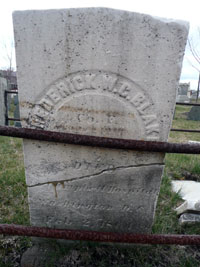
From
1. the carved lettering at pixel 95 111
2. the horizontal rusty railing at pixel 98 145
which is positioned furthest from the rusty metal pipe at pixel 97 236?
the carved lettering at pixel 95 111

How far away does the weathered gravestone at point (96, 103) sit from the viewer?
1182mm

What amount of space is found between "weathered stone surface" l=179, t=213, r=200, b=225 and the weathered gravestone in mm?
415

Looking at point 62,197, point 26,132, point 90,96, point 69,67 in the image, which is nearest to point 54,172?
point 62,197

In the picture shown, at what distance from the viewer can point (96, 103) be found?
1331mm

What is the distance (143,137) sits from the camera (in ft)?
4.56

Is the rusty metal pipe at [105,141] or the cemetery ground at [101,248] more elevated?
the rusty metal pipe at [105,141]

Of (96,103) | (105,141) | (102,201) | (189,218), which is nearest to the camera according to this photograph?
(105,141)

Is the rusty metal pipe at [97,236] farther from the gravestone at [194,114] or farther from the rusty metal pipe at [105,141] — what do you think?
the gravestone at [194,114]

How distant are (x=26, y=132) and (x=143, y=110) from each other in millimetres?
725

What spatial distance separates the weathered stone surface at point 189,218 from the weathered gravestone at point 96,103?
0.41m

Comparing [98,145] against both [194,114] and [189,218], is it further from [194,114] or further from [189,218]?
[194,114]

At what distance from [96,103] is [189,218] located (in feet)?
4.40

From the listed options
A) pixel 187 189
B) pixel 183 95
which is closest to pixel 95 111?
pixel 187 189

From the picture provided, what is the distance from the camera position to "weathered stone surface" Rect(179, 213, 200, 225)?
1801 mm
